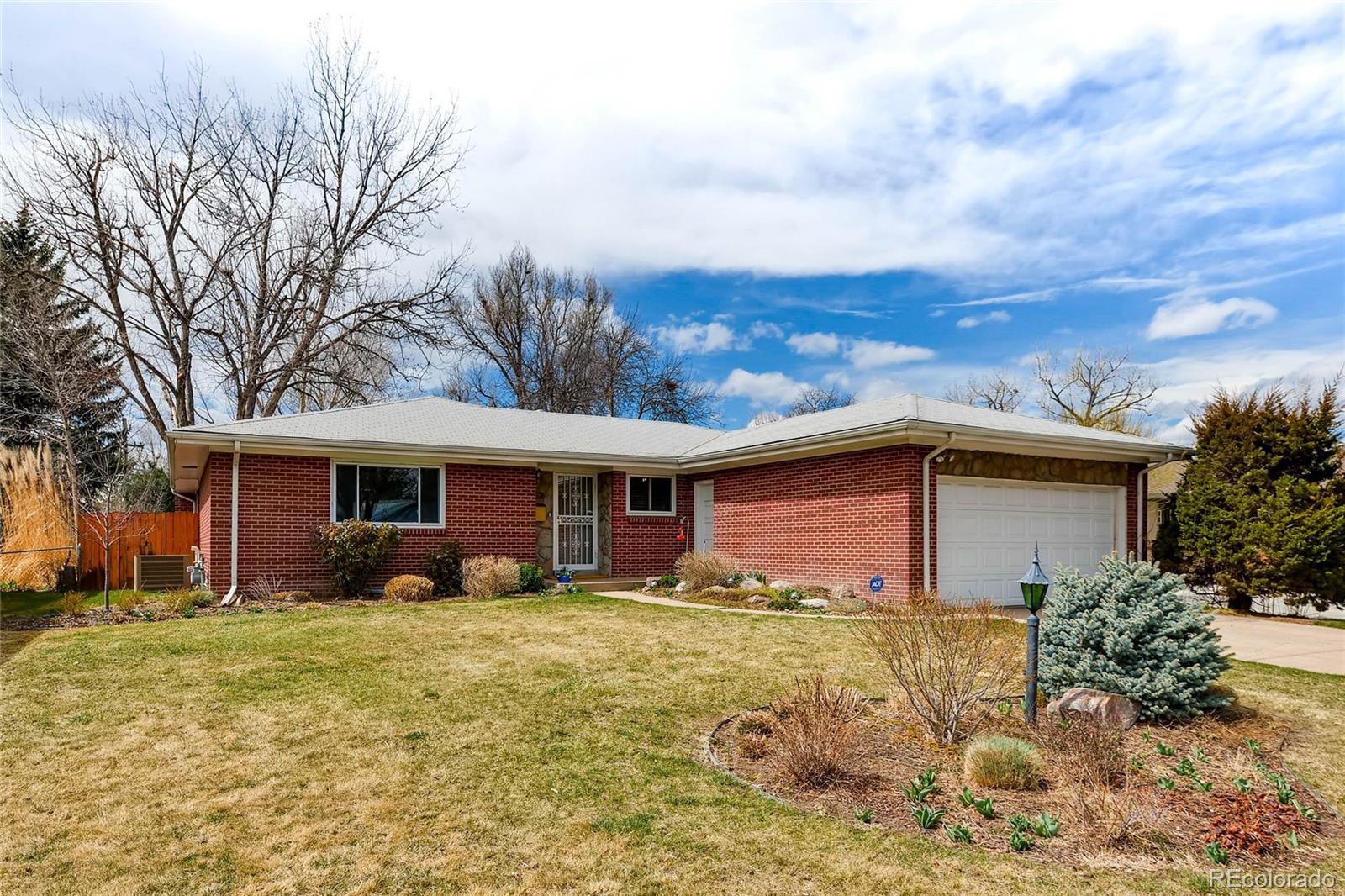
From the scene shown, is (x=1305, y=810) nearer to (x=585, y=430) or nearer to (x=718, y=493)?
(x=718, y=493)

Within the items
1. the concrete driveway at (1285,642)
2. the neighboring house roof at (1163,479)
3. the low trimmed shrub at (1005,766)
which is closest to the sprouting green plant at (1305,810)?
the low trimmed shrub at (1005,766)

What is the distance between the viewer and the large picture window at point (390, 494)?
14789 mm

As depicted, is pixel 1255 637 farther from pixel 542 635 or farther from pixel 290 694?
pixel 290 694

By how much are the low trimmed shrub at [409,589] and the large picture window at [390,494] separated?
165 centimetres

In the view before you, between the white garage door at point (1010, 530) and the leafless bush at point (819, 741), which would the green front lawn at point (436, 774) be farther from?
the white garage door at point (1010, 530)

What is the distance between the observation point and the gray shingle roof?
13891 mm

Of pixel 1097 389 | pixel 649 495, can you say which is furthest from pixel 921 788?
pixel 1097 389

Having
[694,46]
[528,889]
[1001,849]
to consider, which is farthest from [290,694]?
[694,46]

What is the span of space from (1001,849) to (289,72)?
2717 cm

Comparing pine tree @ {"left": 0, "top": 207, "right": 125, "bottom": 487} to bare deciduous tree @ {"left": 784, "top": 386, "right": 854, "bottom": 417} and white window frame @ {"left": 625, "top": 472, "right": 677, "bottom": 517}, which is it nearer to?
white window frame @ {"left": 625, "top": 472, "right": 677, "bottom": 517}

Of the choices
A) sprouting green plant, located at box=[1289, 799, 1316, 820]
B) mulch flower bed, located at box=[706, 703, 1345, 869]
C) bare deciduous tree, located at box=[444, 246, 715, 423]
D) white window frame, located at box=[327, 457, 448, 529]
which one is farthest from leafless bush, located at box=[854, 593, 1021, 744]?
bare deciduous tree, located at box=[444, 246, 715, 423]

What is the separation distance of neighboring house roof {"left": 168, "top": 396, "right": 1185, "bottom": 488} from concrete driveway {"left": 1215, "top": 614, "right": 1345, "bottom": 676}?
3.61 m

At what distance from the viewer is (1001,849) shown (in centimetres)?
393

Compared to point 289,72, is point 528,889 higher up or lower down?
lower down
